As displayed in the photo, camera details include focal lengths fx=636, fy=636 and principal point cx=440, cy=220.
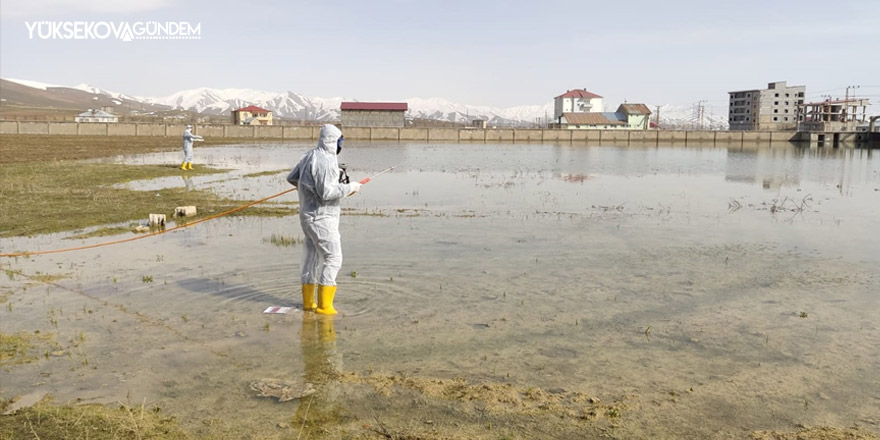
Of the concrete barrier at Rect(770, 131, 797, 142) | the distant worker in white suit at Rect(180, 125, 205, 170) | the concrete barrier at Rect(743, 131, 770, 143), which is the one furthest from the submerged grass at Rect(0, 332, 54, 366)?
the concrete barrier at Rect(770, 131, 797, 142)

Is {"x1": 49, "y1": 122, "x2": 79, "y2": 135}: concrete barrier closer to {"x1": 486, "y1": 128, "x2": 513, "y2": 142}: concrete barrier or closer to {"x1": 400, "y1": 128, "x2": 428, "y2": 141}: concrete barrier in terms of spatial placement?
{"x1": 400, "y1": 128, "x2": 428, "y2": 141}: concrete barrier

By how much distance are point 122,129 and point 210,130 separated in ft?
37.0

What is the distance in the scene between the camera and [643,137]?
97375mm

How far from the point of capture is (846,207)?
2005 cm

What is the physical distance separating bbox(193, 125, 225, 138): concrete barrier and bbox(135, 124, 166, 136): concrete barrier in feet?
14.2

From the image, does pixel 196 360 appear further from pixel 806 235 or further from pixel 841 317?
pixel 806 235

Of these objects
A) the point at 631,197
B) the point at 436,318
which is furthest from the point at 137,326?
the point at 631,197

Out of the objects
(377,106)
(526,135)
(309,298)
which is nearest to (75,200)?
(309,298)

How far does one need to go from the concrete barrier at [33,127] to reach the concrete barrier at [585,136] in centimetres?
7372

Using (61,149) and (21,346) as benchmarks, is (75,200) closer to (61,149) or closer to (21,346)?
(21,346)

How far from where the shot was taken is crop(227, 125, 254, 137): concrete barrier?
9200 cm

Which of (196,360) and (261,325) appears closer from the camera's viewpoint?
(196,360)

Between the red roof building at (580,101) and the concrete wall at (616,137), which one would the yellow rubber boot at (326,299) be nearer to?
the concrete wall at (616,137)

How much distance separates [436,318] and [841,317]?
5.39 metres
